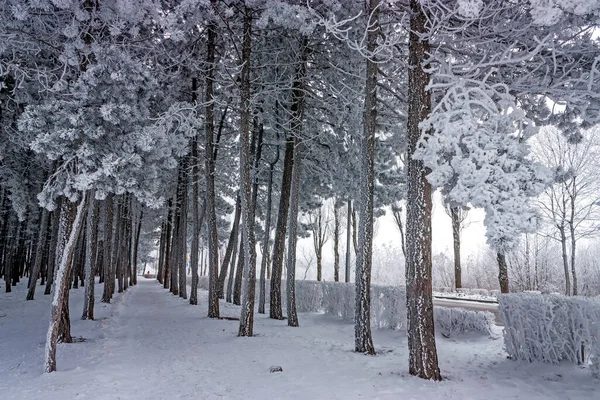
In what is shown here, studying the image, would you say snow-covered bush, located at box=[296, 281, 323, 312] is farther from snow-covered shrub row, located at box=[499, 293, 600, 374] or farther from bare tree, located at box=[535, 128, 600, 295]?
bare tree, located at box=[535, 128, 600, 295]

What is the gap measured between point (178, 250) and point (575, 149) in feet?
68.7

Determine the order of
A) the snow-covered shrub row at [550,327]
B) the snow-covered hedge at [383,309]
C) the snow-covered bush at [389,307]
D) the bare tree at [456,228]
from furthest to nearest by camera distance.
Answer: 1. the bare tree at [456,228]
2. the snow-covered bush at [389,307]
3. the snow-covered hedge at [383,309]
4. the snow-covered shrub row at [550,327]

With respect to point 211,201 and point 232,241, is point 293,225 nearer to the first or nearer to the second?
point 211,201

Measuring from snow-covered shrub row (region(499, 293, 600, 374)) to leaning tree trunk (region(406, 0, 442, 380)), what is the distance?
1.99m

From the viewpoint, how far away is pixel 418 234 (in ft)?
21.4

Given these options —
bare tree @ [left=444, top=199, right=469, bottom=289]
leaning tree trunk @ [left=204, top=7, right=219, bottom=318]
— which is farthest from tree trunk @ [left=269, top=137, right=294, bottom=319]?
bare tree @ [left=444, top=199, right=469, bottom=289]

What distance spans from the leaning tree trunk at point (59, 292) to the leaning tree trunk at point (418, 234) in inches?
235

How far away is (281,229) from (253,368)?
19.6 ft

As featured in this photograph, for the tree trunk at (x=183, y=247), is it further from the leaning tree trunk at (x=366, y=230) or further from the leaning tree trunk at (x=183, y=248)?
the leaning tree trunk at (x=366, y=230)

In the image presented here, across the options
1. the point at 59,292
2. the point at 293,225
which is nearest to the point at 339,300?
the point at 293,225

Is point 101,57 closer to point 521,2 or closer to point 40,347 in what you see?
point 40,347

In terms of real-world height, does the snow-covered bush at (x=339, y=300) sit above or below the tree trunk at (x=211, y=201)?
below

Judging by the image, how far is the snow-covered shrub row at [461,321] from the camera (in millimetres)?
9391

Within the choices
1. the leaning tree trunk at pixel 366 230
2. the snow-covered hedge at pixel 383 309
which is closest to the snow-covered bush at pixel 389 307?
the snow-covered hedge at pixel 383 309
